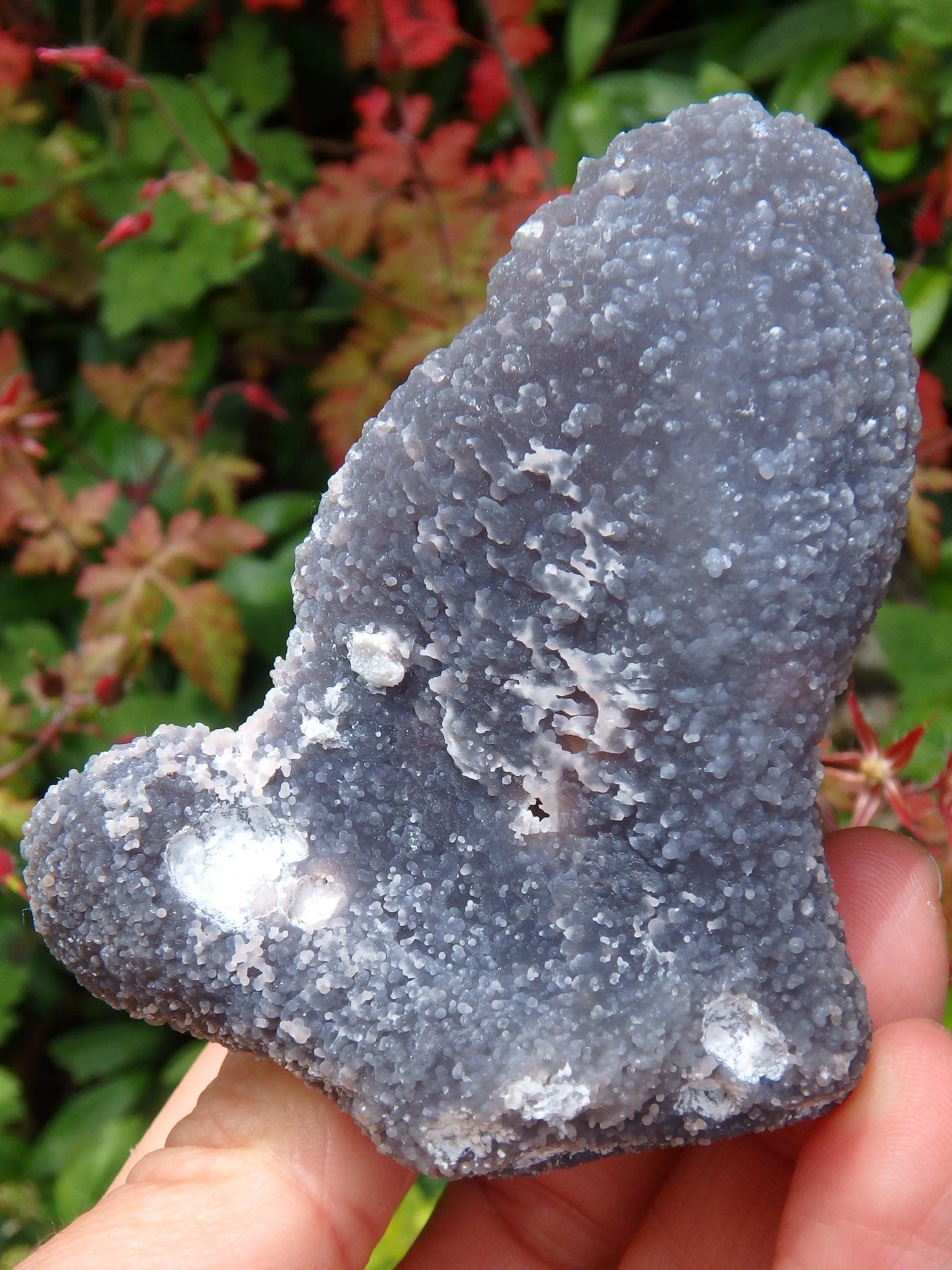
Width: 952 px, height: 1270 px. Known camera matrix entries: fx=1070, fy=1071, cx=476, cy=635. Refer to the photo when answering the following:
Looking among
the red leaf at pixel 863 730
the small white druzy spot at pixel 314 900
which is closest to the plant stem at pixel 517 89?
the red leaf at pixel 863 730

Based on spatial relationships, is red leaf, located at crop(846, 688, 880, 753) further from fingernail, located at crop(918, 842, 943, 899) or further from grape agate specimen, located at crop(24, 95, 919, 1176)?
grape agate specimen, located at crop(24, 95, 919, 1176)

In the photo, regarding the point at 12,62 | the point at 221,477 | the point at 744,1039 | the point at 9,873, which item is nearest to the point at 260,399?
the point at 221,477

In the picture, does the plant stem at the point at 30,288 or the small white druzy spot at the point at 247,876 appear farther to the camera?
the plant stem at the point at 30,288

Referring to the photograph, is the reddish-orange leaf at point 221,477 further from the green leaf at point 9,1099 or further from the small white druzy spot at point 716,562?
the small white druzy spot at point 716,562

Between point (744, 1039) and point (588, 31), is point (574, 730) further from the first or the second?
point (588, 31)

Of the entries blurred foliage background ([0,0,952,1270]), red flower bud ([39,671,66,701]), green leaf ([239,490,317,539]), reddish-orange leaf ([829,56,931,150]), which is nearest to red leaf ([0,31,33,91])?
blurred foliage background ([0,0,952,1270])
